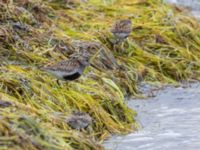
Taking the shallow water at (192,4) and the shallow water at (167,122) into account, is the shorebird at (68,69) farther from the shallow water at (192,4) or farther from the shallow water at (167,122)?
the shallow water at (192,4)

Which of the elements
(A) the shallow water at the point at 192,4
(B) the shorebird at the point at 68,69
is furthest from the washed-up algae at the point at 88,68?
(A) the shallow water at the point at 192,4

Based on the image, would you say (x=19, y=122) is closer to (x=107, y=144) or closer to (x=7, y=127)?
(x=7, y=127)

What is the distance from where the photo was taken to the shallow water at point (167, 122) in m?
8.59

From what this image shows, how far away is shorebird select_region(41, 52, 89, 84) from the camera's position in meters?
9.23

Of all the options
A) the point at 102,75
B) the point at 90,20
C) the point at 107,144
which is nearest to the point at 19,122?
the point at 107,144

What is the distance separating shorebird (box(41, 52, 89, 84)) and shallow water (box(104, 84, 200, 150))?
83 cm

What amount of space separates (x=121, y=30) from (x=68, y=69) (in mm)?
2522

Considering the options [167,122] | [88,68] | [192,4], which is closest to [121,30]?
[88,68]

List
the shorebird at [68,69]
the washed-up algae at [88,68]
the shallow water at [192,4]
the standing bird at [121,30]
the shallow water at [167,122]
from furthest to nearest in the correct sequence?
the shallow water at [192,4] → the standing bird at [121,30] → the shorebird at [68,69] → the shallow water at [167,122] → the washed-up algae at [88,68]

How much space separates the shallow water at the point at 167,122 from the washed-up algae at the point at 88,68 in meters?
0.19

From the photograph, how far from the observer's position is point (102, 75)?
10641 mm

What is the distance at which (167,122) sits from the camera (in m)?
9.45

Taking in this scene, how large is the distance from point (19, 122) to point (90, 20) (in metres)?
5.92

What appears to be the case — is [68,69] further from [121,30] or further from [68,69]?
[121,30]
